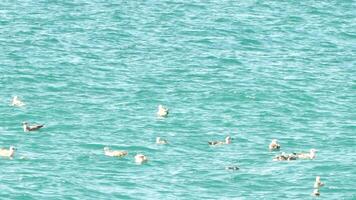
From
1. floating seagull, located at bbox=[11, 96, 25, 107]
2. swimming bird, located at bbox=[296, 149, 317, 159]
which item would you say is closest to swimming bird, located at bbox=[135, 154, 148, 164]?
swimming bird, located at bbox=[296, 149, 317, 159]

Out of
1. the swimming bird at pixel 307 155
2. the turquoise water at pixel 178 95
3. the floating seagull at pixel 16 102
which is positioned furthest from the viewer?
the floating seagull at pixel 16 102

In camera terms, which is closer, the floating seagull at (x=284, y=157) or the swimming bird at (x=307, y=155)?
the floating seagull at (x=284, y=157)

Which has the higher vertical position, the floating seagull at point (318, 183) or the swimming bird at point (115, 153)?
the swimming bird at point (115, 153)

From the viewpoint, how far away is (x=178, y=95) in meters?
83.2

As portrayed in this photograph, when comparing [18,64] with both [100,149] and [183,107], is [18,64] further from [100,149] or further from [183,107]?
[100,149]

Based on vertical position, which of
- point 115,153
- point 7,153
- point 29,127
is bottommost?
point 115,153

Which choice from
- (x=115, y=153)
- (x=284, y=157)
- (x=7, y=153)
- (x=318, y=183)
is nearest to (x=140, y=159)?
(x=115, y=153)

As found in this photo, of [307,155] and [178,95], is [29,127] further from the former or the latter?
[307,155]

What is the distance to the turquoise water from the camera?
6481 cm

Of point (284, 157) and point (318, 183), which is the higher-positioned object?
point (318, 183)

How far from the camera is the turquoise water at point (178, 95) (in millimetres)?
64812

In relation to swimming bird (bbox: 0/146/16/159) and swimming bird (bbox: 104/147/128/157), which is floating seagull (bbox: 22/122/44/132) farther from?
swimming bird (bbox: 104/147/128/157)

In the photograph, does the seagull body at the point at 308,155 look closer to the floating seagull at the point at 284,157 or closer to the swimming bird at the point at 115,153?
the floating seagull at the point at 284,157

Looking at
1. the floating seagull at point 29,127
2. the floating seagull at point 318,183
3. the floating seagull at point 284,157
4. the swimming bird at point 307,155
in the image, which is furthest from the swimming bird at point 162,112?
the floating seagull at point 318,183
